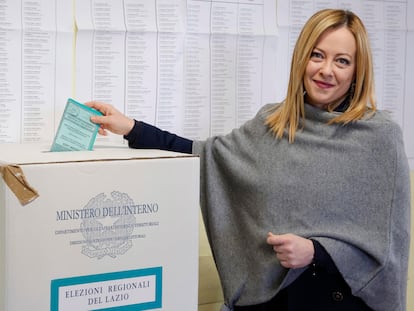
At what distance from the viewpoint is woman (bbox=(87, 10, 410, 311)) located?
1.15 m

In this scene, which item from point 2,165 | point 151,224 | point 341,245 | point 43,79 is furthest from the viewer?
point 43,79

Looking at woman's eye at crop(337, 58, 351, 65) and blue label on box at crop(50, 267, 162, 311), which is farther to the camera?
woman's eye at crop(337, 58, 351, 65)

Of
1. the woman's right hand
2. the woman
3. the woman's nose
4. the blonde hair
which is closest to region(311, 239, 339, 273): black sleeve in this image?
the woman

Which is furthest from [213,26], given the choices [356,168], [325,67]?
[356,168]

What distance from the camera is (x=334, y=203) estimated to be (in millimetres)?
1152

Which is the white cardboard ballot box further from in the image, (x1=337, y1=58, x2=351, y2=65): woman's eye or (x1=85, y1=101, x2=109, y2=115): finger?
(x1=337, y1=58, x2=351, y2=65): woman's eye

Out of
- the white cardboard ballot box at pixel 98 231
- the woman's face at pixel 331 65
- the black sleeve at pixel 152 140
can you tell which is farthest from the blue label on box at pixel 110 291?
the woman's face at pixel 331 65

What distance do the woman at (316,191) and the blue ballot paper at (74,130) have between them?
4cm

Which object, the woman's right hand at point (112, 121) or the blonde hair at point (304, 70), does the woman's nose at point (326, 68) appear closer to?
the blonde hair at point (304, 70)

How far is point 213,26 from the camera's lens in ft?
4.64

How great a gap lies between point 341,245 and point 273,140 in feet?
0.85

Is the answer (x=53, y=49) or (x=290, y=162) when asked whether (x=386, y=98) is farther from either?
(x=53, y=49)

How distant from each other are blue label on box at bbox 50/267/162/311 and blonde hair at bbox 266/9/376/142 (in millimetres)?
471

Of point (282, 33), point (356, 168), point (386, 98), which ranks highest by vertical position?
point (282, 33)
